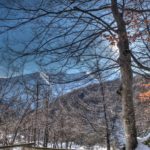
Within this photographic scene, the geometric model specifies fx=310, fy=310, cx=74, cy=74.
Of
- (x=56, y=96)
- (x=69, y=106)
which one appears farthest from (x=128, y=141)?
(x=69, y=106)

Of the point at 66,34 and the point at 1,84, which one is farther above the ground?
the point at 1,84

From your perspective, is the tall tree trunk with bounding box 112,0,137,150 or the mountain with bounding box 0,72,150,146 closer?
the tall tree trunk with bounding box 112,0,137,150

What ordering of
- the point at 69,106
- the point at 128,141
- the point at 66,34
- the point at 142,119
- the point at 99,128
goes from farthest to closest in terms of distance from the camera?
the point at 69,106, the point at 99,128, the point at 142,119, the point at 66,34, the point at 128,141

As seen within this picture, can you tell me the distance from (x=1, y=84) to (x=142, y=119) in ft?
41.1

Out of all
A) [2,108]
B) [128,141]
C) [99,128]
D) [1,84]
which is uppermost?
[1,84]

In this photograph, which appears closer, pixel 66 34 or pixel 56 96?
pixel 66 34

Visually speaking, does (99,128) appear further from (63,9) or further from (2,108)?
(63,9)

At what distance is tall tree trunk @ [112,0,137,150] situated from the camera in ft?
26.1

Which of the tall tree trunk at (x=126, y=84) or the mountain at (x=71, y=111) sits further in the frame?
the mountain at (x=71, y=111)

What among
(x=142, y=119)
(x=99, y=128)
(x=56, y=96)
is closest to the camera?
(x=142, y=119)

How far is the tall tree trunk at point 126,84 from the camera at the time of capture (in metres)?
7.96

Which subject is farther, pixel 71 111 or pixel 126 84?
pixel 71 111

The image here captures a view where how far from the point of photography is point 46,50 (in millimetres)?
8234

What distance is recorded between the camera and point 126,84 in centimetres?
827
